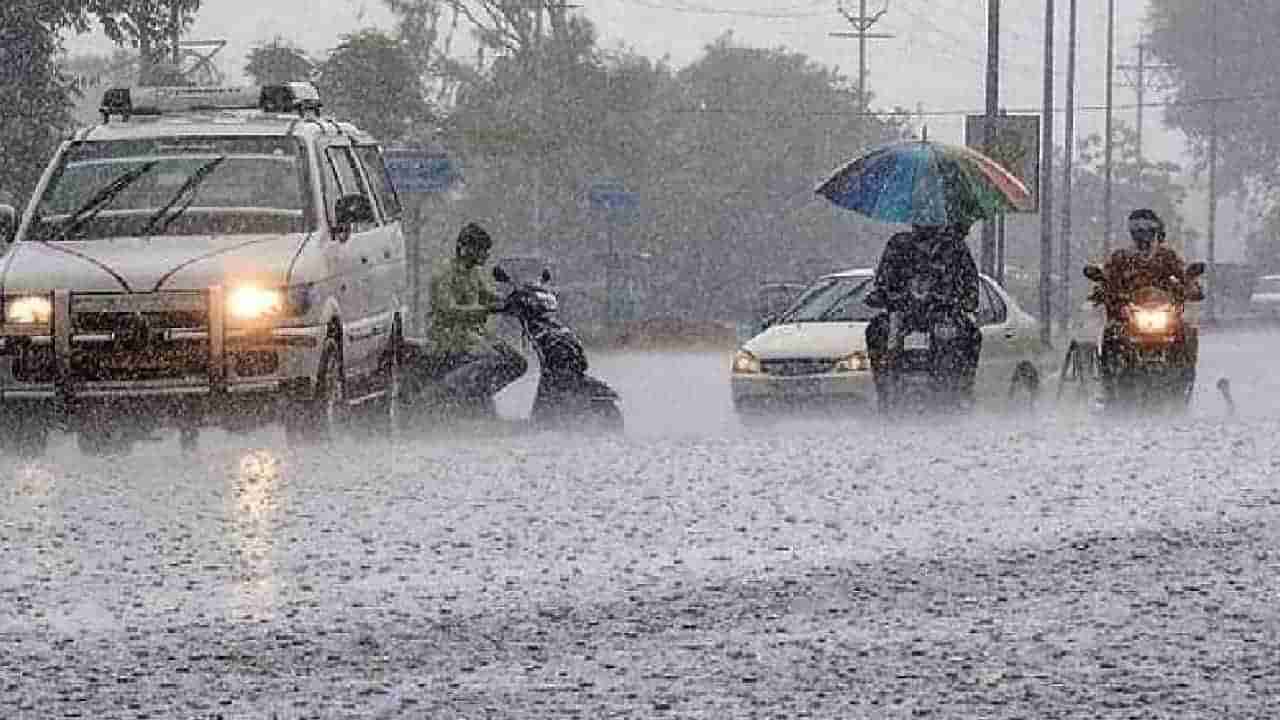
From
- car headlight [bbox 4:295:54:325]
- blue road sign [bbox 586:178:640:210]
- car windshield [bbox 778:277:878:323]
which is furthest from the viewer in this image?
blue road sign [bbox 586:178:640:210]

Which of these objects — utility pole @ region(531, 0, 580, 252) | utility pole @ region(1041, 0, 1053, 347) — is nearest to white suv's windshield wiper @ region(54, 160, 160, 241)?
utility pole @ region(1041, 0, 1053, 347)

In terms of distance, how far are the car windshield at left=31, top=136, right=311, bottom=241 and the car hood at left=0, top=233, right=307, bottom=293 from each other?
590mm

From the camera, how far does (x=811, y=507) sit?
523 inches

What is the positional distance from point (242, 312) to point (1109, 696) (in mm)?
8905

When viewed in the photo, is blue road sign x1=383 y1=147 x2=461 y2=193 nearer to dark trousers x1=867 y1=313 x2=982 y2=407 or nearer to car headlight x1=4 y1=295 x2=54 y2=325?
dark trousers x1=867 y1=313 x2=982 y2=407

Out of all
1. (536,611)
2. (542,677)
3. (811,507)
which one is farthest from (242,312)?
(542,677)

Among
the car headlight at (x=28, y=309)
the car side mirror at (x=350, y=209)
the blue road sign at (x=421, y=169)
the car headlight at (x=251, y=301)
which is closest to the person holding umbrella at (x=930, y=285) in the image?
the car side mirror at (x=350, y=209)

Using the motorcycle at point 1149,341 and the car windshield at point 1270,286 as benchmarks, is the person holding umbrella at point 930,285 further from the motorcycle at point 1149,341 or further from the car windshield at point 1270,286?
the car windshield at point 1270,286

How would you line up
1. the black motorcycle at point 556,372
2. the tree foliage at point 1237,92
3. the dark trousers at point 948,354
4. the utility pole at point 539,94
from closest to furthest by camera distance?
the black motorcycle at point 556,372, the dark trousers at point 948,354, the utility pole at point 539,94, the tree foliage at point 1237,92

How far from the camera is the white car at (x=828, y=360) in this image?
21.4m

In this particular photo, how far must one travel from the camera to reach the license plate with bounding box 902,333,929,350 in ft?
66.4

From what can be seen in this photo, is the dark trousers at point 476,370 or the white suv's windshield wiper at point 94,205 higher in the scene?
the white suv's windshield wiper at point 94,205

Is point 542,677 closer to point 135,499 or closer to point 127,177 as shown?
point 135,499

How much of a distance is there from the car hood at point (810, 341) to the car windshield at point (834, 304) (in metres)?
0.31
